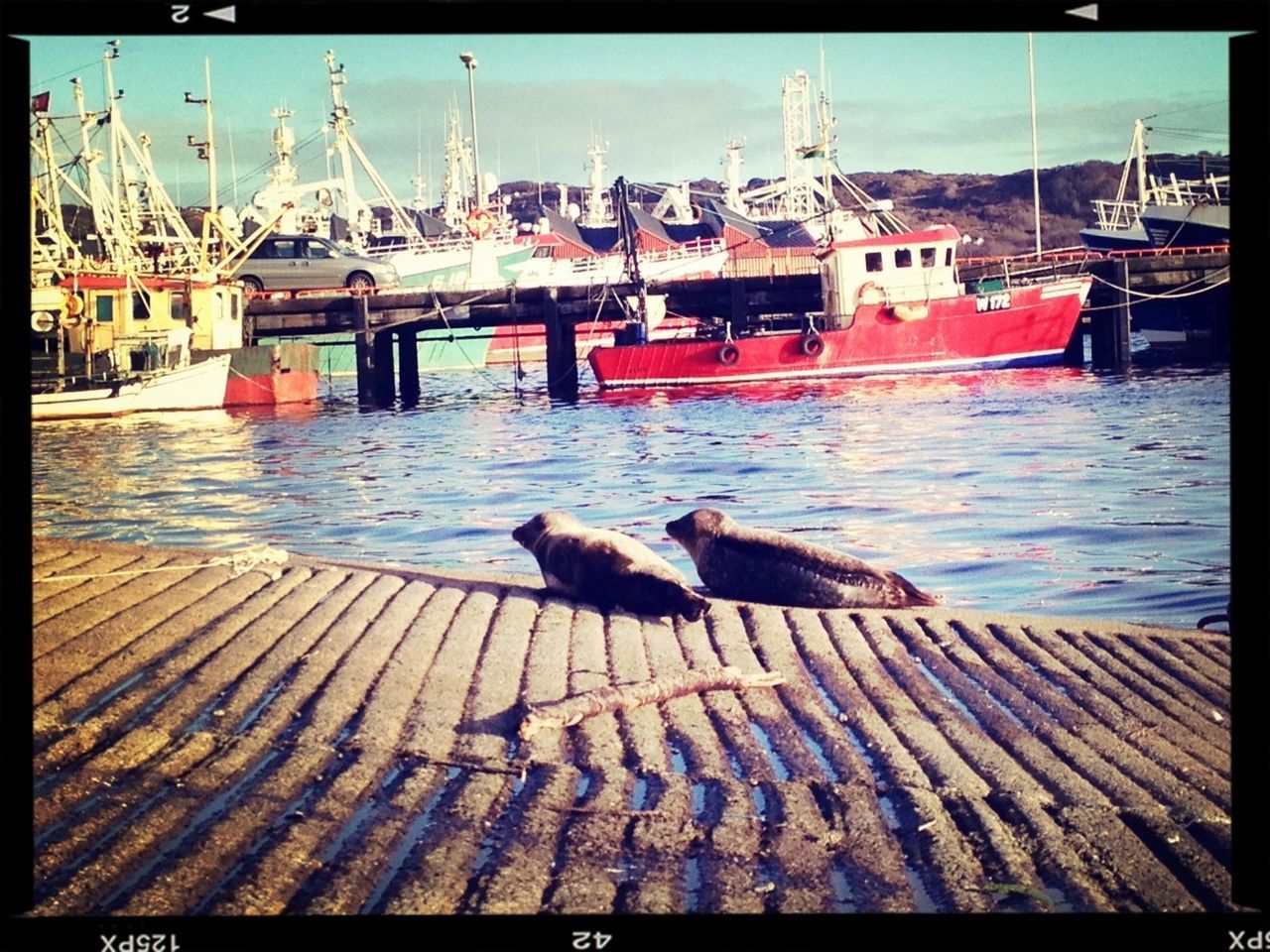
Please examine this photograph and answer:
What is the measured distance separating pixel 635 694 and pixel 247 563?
1274 mm

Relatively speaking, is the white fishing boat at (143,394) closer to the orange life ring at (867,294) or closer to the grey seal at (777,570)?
the grey seal at (777,570)

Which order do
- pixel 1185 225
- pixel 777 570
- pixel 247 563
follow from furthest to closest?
pixel 1185 225
pixel 777 570
pixel 247 563

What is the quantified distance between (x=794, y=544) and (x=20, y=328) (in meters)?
2.26

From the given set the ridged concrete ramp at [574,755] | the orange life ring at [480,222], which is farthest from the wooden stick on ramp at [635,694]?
the orange life ring at [480,222]

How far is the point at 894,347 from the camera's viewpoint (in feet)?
16.4

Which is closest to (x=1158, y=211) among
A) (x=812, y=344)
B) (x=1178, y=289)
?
(x=1178, y=289)

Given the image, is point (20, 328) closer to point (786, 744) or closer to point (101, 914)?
point (101, 914)

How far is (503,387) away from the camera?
16.3ft

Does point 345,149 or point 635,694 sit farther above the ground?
point 345,149

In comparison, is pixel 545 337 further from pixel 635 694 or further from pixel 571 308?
pixel 635 694

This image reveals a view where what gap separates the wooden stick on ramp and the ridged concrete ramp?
35mm

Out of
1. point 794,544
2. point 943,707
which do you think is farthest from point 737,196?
point 943,707

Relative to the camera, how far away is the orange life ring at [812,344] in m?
4.95

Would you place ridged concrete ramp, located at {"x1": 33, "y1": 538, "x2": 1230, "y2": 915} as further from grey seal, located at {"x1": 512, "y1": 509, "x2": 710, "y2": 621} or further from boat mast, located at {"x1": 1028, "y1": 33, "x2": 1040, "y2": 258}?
boat mast, located at {"x1": 1028, "y1": 33, "x2": 1040, "y2": 258}
